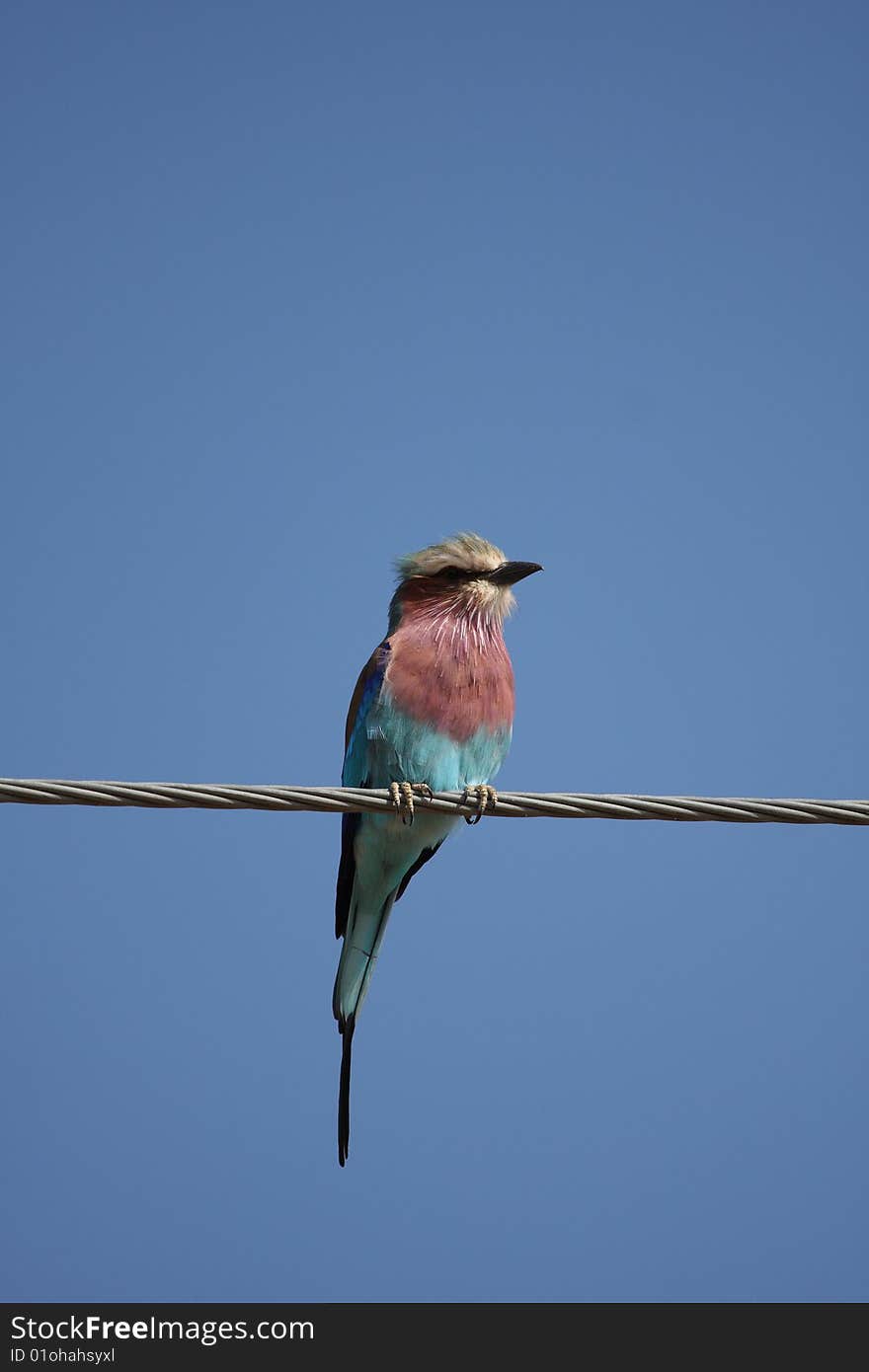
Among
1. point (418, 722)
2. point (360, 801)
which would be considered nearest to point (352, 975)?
point (418, 722)

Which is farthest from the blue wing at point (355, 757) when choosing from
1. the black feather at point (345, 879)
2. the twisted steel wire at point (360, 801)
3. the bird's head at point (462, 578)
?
the twisted steel wire at point (360, 801)

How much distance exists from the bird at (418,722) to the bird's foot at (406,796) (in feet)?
0.70

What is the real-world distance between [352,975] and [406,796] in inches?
46.2

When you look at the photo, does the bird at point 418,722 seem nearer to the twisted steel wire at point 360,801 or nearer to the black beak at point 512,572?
the black beak at point 512,572

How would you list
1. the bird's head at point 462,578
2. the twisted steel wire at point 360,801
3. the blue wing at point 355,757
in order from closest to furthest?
1. the twisted steel wire at point 360,801
2. the blue wing at point 355,757
3. the bird's head at point 462,578

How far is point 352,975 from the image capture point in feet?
15.4

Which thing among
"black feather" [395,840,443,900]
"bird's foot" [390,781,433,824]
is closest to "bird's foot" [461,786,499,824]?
"bird's foot" [390,781,433,824]

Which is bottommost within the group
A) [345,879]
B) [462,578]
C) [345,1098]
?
[345,1098]

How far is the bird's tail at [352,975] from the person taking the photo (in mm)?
4582

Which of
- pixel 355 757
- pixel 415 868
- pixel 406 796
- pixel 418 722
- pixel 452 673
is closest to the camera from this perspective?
pixel 406 796

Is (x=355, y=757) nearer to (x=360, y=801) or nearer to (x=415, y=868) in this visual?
(x=415, y=868)

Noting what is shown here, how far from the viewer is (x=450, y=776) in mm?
4438
